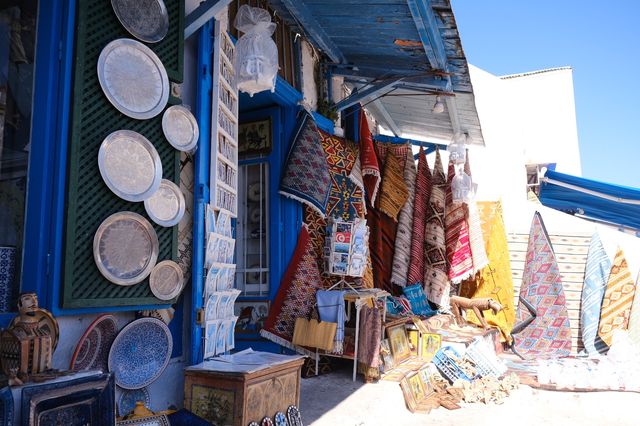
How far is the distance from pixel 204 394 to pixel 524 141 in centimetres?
1078

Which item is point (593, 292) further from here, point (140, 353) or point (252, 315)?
point (140, 353)

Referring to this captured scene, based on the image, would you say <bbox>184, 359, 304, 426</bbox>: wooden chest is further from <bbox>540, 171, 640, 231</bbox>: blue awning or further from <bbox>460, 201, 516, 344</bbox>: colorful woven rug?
<bbox>540, 171, 640, 231</bbox>: blue awning

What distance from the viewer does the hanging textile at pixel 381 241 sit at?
6484mm

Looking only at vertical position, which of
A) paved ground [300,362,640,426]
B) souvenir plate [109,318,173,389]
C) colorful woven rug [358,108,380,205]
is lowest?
paved ground [300,362,640,426]

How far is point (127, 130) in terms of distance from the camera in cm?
266

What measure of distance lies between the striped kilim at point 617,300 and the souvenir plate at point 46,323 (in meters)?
6.57

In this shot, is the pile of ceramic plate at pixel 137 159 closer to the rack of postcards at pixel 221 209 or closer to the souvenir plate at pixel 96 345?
the souvenir plate at pixel 96 345

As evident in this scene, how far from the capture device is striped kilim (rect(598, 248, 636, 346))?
6.51 m

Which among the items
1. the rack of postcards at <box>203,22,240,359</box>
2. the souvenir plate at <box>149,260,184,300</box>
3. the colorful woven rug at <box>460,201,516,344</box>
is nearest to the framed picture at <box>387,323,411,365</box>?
the colorful woven rug at <box>460,201,516,344</box>

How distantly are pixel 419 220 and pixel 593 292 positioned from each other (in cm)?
255

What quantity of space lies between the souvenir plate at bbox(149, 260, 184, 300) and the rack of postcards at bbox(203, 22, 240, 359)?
11.7 inches

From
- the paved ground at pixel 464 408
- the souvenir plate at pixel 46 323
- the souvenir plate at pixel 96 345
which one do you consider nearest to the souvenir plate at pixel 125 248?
the souvenir plate at pixel 96 345

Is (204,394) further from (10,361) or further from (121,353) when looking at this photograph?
(10,361)

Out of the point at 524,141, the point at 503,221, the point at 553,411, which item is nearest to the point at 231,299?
the point at 553,411
